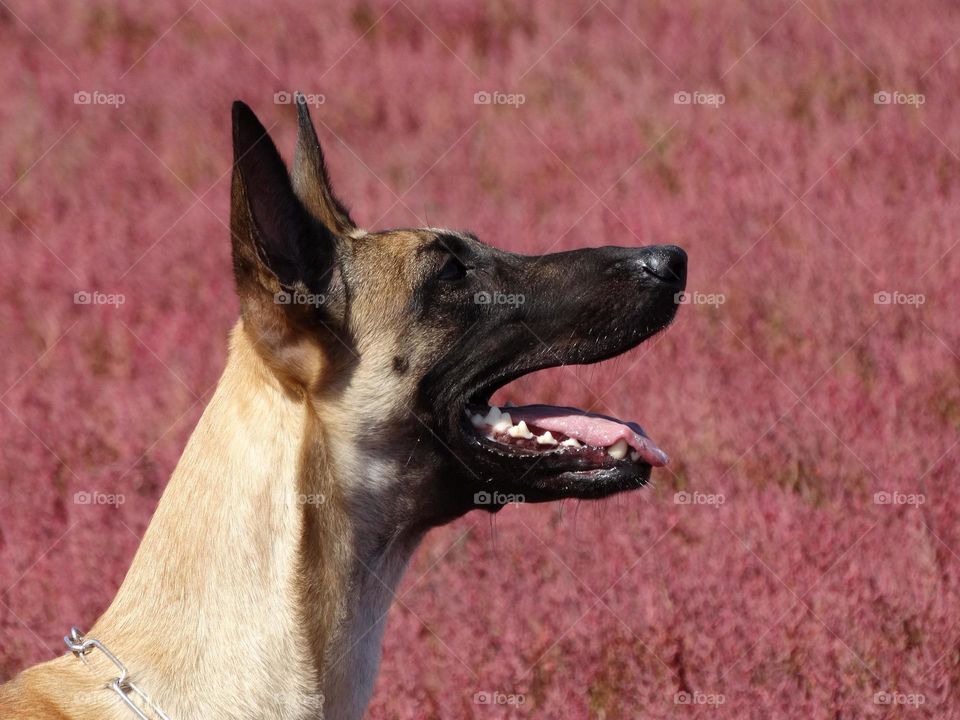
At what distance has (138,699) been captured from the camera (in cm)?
271

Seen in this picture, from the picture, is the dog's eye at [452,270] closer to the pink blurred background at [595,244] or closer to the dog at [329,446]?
the dog at [329,446]

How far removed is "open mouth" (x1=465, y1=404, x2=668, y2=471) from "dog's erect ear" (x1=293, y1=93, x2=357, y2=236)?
0.62 metres

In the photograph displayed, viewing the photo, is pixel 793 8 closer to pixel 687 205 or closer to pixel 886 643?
pixel 687 205

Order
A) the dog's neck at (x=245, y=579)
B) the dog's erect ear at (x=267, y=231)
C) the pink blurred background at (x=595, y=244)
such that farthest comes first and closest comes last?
1. the pink blurred background at (x=595, y=244)
2. the dog's neck at (x=245, y=579)
3. the dog's erect ear at (x=267, y=231)

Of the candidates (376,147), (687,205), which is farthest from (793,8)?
(376,147)

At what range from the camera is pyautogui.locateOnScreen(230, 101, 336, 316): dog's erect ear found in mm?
2650

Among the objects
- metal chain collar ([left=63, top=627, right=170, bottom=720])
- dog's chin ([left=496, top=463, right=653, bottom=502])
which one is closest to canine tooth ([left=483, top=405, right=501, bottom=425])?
dog's chin ([left=496, top=463, right=653, bottom=502])

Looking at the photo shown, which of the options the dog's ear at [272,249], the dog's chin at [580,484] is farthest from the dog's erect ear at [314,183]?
the dog's chin at [580,484]

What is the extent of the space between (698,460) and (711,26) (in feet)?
13.4

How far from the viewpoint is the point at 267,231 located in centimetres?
281

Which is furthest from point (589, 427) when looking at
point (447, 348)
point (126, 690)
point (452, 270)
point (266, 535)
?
point (126, 690)

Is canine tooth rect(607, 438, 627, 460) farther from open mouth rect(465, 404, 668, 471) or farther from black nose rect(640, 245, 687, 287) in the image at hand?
black nose rect(640, 245, 687, 287)

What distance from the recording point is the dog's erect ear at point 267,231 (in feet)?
8.70

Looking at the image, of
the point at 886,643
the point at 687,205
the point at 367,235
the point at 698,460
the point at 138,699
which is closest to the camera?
the point at 138,699
